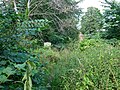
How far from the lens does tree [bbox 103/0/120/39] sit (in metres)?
8.67

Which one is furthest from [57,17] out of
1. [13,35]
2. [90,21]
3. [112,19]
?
[13,35]

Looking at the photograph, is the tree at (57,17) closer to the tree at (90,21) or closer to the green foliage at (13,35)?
the tree at (90,21)

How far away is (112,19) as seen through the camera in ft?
29.2

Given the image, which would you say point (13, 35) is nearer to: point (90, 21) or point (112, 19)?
point (112, 19)

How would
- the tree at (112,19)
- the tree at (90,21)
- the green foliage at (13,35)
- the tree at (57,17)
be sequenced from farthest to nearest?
the tree at (90,21) < the tree at (57,17) < the tree at (112,19) < the green foliage at (13,35)

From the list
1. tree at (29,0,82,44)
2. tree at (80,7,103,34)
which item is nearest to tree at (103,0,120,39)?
tree at (29,0,82,44)

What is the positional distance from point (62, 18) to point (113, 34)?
6.44 metres

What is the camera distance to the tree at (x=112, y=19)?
867 cm

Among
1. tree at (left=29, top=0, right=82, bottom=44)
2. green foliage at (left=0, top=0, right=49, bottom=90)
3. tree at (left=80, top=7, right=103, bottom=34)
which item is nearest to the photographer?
green foliage at (left=0, top=0, right=49, bottom=90)

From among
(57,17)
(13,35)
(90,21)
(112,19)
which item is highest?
(13,35)

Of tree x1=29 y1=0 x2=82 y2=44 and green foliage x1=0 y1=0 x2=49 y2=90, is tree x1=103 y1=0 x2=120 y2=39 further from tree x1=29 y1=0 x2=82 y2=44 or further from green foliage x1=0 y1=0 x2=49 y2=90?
green foliage x1=0 y1=0 x2=49 y2=90

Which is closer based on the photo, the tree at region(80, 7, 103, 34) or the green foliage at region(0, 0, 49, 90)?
the green foliage at region(0, 0, 49, 90)

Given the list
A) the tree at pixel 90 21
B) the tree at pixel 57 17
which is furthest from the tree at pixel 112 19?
the tree at pixel 90 21

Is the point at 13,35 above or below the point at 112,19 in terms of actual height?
above
